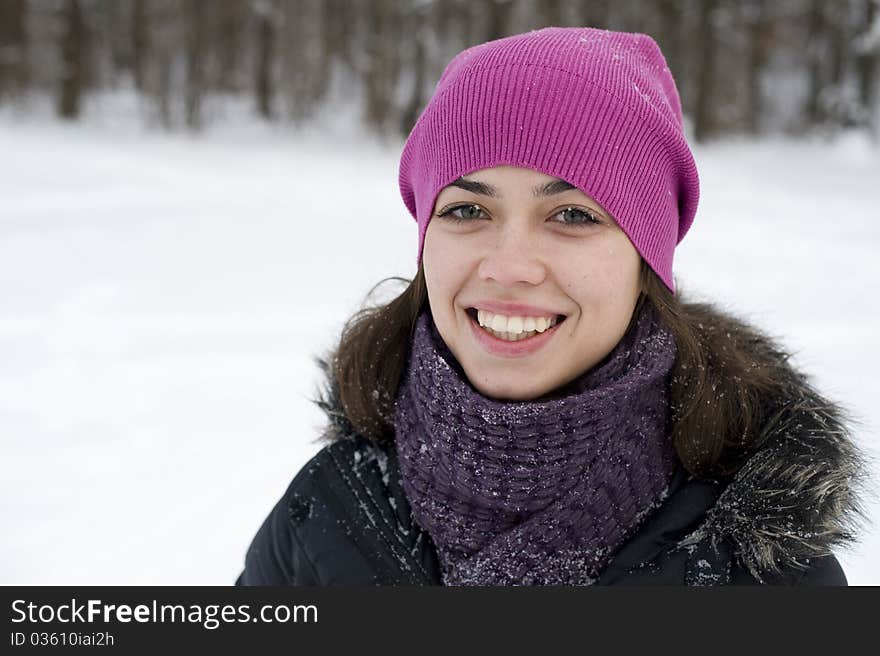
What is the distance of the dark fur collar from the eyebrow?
0.71m

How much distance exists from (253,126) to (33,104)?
5961mm

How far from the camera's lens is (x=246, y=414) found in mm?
4613

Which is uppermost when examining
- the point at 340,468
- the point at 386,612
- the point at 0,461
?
the point at 340,468

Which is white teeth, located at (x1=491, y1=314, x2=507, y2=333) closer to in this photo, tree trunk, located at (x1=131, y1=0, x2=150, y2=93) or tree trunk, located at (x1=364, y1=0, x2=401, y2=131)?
tree trunk, located at (x1=364, y1=0, x2=401, y2=131)

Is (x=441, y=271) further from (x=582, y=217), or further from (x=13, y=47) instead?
(x=13, y=47)

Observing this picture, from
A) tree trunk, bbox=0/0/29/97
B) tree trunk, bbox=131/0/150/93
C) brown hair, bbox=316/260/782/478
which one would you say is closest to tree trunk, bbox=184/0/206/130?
tree trunk, bbox=131/0/150/93

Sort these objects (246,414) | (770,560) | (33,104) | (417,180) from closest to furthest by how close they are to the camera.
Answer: (770,560) < (417,180) < (246,414) < (33,104)

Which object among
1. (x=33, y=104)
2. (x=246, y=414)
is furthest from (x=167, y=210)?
(x=33, y=104)

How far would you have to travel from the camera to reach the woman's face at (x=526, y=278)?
5.36ft

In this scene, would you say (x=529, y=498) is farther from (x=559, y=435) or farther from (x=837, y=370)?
(x=837, y=370)

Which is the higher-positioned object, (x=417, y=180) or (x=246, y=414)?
(x=417, y=180)

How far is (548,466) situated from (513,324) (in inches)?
11.9

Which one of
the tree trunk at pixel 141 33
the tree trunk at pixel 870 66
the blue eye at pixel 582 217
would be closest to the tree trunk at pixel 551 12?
the tree trunk at pixel 870 66

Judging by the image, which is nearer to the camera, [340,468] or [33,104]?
[340,468]
